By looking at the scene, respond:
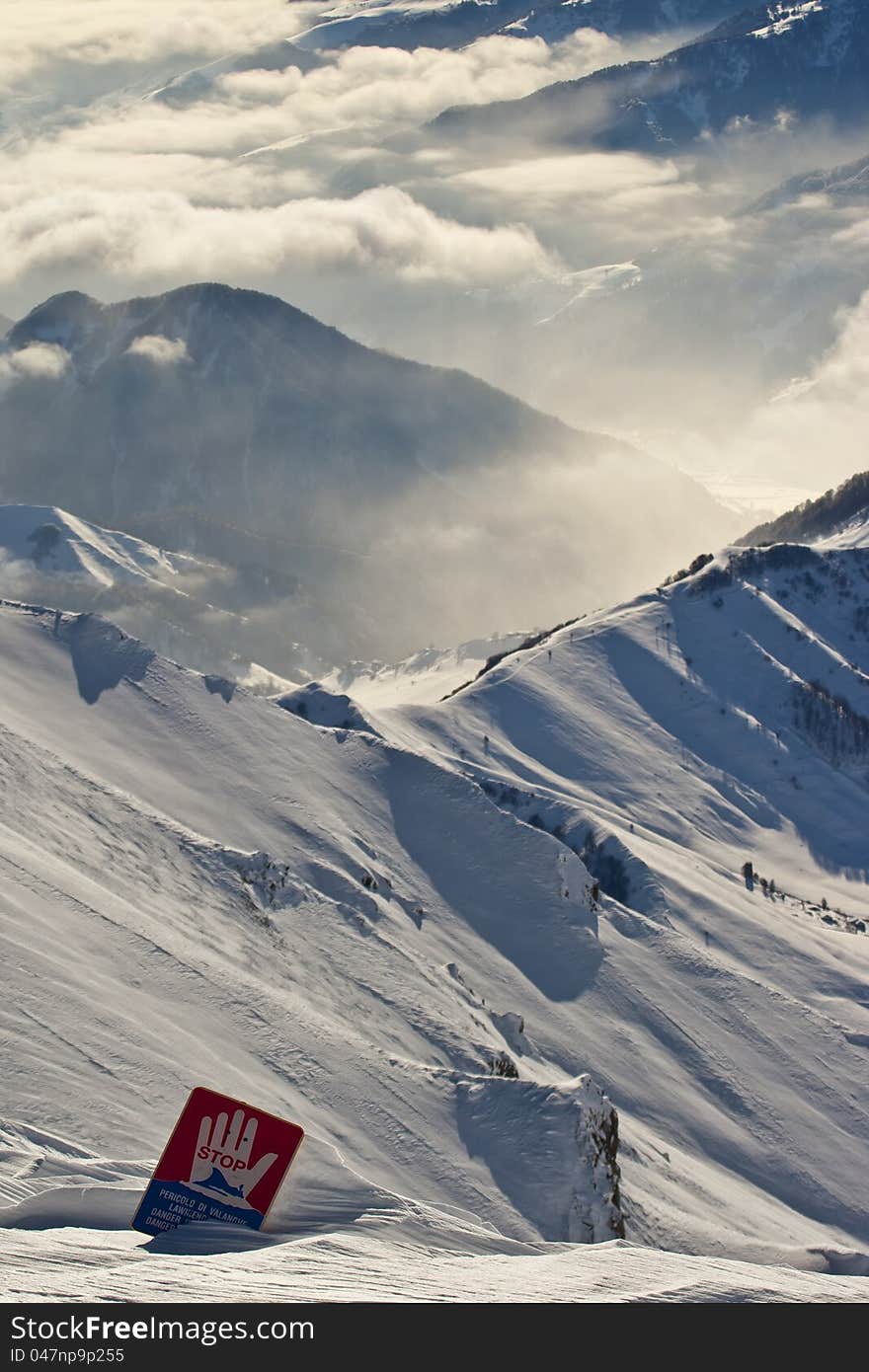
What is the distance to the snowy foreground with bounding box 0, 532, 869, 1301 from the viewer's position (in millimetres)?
59594

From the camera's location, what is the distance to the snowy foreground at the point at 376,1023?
59.6 meters

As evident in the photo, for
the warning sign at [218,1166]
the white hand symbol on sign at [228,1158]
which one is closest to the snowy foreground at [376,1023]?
the warning sign at [218,1166]

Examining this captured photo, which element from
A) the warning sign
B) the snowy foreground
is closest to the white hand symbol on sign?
the warning sign

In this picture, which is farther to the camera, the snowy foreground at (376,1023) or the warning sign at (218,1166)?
the snowy foreground at (376,1023)

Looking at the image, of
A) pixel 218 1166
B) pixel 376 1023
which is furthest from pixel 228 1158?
pixel 376 1023

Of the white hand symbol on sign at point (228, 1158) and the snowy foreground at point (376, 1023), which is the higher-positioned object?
the white hand symbol on sign at point (228, 1158)

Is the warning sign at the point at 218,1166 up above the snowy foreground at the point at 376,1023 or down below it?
above

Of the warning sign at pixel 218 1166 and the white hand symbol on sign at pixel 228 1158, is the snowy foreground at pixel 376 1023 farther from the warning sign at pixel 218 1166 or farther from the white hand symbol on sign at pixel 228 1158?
the white hand symbol on sign at pixel 228 1158

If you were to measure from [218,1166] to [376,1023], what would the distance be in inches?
2342

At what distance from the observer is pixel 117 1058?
77688 millimetres

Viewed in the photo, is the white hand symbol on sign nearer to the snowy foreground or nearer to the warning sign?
the warning sign

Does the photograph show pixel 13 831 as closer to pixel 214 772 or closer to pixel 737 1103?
pixel 214 772

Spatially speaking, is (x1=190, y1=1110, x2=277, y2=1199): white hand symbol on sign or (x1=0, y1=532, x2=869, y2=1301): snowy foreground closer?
(x1=190, y1=1110, x2=277, y2=1199): white hand symbol on sign
